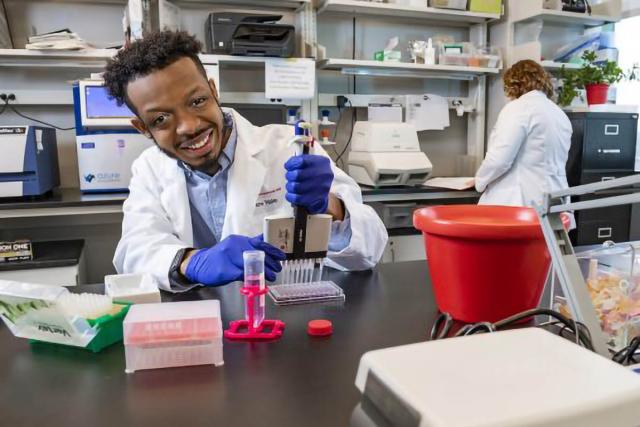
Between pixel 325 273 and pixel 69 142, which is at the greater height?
pixel 69 142

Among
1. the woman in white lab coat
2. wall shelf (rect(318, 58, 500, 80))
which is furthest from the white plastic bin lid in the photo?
wall shelf (rect(318, 58, 500, 80))

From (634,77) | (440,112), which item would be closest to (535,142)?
(440,112)

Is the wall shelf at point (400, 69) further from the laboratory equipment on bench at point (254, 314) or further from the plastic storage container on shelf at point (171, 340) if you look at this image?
the plastic storage container on shelf at point (171, 340)

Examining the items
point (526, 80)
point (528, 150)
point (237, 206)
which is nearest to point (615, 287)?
point (237, 206)

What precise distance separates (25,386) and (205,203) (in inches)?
32.6

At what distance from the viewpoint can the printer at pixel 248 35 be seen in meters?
2.44

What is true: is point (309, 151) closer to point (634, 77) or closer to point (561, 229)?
point (561, 229)

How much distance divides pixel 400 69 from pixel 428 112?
13.7 inches

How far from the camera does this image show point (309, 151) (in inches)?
40.5

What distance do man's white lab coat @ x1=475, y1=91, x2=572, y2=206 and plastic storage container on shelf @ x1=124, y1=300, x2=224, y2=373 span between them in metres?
2.04

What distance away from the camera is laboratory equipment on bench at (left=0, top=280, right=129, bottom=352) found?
701mm

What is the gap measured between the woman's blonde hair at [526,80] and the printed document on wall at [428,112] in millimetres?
→ 602

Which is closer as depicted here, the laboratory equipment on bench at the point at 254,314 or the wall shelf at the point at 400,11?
the laboratory equipment on bench at the point at 254,314

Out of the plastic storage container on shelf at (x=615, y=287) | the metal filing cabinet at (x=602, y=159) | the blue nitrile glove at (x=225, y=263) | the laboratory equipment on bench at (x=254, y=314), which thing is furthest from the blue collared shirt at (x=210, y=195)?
the metal filing cabinet at (x=602, y=159)
